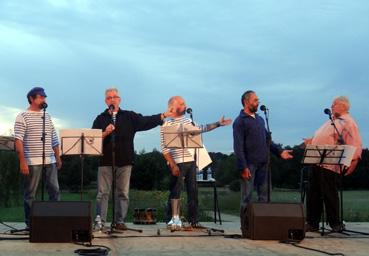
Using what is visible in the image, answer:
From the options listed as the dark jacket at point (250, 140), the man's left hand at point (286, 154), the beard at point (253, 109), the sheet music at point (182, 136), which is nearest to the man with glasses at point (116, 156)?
the sheet music at point (182, 136)

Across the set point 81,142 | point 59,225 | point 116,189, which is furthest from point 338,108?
point 59,225

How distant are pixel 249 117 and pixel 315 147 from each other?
3.53 feet

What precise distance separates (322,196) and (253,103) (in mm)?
1837

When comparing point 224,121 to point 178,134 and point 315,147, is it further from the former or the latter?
point 315,147

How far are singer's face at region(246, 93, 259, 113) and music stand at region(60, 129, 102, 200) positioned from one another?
228 centimetres

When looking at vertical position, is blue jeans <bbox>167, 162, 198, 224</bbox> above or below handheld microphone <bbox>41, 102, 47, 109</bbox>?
below

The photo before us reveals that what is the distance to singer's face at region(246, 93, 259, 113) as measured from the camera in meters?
8.93

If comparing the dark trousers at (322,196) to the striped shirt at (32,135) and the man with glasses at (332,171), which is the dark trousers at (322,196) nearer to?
the man with glasses at (332,171)

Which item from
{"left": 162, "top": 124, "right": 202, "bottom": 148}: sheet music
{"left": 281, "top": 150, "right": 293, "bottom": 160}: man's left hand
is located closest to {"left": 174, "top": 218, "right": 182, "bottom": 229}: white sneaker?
{"left": 162, "top": 124, "right": 202, "bottom": 148}: sheet music

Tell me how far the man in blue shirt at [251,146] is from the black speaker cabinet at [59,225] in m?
2.51

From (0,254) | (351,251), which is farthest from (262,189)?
(0,254)

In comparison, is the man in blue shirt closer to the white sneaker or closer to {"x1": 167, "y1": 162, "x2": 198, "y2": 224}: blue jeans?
{"x1": 167, "y1": 162, "x2": 198, "y2": 224}: blue jeans

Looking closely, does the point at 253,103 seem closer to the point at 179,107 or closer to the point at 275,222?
the point at 179,107

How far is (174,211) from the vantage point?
901 cm
